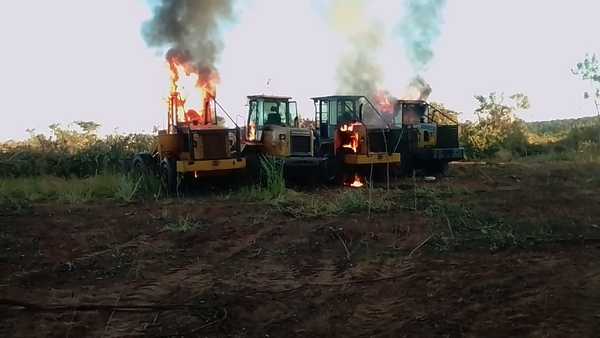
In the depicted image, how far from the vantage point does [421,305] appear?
6.00 metres

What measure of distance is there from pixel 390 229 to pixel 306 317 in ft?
11.7

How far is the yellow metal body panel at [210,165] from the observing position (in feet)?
47.0

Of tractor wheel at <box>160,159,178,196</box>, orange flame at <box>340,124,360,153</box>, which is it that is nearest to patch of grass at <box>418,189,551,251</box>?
tractor wheel at <box>160,159,178,196</box>

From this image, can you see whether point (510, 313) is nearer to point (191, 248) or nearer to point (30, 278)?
point (191, 248)

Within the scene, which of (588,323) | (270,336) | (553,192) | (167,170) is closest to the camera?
(588,323)

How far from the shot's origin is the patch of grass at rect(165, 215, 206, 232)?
9.72 meters

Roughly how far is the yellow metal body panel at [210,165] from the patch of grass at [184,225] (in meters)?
3.86

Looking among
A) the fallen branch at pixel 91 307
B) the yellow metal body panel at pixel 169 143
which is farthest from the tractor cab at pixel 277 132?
the fallen branch at pixel 91 307

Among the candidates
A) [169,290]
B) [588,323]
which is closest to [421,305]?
[588,323]

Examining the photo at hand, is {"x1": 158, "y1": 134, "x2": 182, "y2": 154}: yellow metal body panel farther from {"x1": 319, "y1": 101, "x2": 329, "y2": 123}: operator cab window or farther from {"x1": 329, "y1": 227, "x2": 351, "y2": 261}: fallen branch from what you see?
{"x1": 329, "y1": 227, "x2": 351, "y2": 261}: fallen branch

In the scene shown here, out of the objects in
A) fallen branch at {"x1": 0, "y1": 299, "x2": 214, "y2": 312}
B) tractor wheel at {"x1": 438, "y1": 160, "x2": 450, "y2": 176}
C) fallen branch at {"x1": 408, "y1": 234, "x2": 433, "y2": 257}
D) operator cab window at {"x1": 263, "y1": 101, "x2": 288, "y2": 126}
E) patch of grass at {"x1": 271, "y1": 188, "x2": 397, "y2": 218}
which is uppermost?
operator cab window at {"x1": 263, "y1": 101, "x2": 288, "y2": 126}

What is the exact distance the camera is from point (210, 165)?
14625mm

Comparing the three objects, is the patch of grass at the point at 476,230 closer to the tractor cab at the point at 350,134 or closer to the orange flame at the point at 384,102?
the tractor cab at the point at 350,134

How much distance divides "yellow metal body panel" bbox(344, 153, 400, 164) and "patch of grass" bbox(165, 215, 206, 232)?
7404 millimetres
